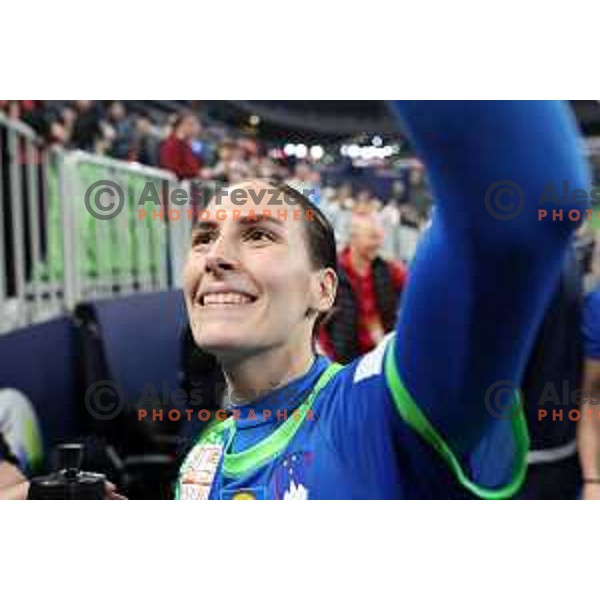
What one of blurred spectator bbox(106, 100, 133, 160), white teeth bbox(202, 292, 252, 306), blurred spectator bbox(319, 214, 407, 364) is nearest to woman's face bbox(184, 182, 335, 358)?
white teeth bbox(202, 292, 252, 306)

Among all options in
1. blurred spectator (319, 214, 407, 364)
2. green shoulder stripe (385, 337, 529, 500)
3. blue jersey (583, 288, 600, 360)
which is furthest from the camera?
blue jersey (583, 288, 600, 360)

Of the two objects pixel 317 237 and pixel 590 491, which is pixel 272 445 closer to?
Result: pixel 317 237

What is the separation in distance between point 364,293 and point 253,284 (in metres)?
0.37

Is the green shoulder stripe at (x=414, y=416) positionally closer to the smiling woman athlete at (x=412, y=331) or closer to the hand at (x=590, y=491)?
the smiling woman athlete at (x=412, y=331)

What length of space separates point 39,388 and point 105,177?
42 cm

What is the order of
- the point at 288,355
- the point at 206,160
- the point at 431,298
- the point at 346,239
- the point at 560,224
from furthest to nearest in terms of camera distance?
the point at 206,160 → the point at 346,239 → the point at 288,355 → the point at 431,298 → the point at 560,224

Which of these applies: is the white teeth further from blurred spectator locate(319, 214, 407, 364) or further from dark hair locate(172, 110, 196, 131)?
dark hair locate(172, 110, 196, 131)

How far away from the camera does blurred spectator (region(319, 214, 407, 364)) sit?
1528 millimetres

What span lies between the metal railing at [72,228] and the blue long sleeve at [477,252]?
869mm

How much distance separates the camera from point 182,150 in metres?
1.72
